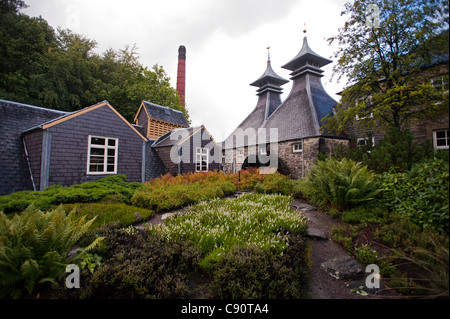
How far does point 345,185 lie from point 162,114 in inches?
727

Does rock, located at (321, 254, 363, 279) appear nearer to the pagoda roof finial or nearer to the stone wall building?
the stone wall building

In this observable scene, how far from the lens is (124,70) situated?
27812 millimetres

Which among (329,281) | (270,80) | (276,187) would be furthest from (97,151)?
(270,80)

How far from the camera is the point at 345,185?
5.25 metres

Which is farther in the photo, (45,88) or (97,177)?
(45,88)

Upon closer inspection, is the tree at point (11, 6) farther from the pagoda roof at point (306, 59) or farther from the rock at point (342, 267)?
the rock at point (342, 267)

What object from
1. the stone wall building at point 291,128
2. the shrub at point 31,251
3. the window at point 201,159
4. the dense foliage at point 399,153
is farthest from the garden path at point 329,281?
the window at point 201,159

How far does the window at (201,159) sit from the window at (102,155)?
21.0ft

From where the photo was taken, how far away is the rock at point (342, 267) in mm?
3068

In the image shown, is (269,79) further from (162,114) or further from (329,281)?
(329,281)
